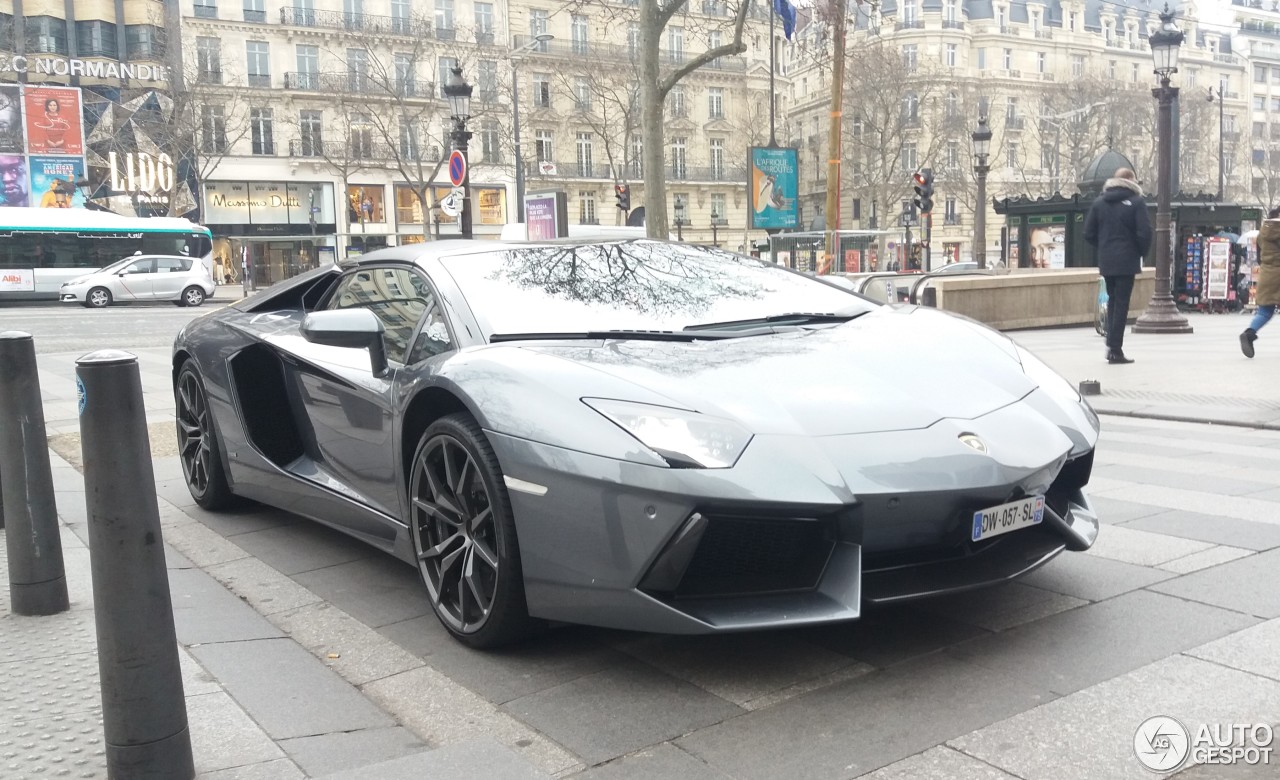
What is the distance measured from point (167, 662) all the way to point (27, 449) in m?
1.65

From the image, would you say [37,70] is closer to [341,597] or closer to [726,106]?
[726,106]

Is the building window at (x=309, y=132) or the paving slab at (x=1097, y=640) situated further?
the building window at (x=309, y=132)

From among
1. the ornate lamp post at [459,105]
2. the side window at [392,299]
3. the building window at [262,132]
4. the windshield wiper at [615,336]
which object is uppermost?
the building window at [262,132]

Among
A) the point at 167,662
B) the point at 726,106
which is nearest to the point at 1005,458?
the point at 167,662

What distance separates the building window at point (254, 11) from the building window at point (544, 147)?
1490 centimetres

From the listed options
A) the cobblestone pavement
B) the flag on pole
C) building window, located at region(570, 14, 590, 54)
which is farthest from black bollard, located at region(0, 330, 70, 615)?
building window, located at region(570, 14, 590, 54)

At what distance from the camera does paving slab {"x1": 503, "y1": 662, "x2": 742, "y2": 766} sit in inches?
106

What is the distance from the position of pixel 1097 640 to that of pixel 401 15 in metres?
59.7

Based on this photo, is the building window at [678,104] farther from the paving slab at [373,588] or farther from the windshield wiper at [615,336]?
the windshield wiper at [615,336]

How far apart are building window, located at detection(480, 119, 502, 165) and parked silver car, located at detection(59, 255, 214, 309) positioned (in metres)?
25.6

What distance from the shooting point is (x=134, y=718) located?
2391 millimetres

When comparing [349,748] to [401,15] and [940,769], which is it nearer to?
[940,769]

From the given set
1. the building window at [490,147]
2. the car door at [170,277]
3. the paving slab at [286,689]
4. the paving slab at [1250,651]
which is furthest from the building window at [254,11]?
the paving slab at [1250,651]

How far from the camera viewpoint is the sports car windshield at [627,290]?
372cm
